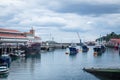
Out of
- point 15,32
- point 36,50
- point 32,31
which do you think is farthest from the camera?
point 32,31

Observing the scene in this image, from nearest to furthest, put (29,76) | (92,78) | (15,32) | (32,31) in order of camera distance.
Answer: (92,78), (29,76), (15,32), (32,31)

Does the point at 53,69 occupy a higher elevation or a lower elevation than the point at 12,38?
lower

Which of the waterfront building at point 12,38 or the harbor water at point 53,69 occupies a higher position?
the waterfront building at point 12,38

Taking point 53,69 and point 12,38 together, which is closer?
point 53,69

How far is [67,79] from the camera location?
58812 mm

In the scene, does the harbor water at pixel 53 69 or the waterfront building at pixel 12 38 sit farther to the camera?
the waterfront building at pixel 12 38

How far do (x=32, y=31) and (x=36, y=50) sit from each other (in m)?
57.9

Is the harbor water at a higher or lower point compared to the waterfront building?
lower

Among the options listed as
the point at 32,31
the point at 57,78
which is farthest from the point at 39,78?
the point at 32,31

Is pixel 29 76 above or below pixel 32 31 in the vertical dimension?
below

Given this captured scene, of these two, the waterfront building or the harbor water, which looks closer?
the harbor water

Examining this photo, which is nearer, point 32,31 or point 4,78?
point 4,78

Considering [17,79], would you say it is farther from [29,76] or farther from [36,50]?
[36,50]

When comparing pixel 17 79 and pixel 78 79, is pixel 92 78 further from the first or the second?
pixel 17 79
